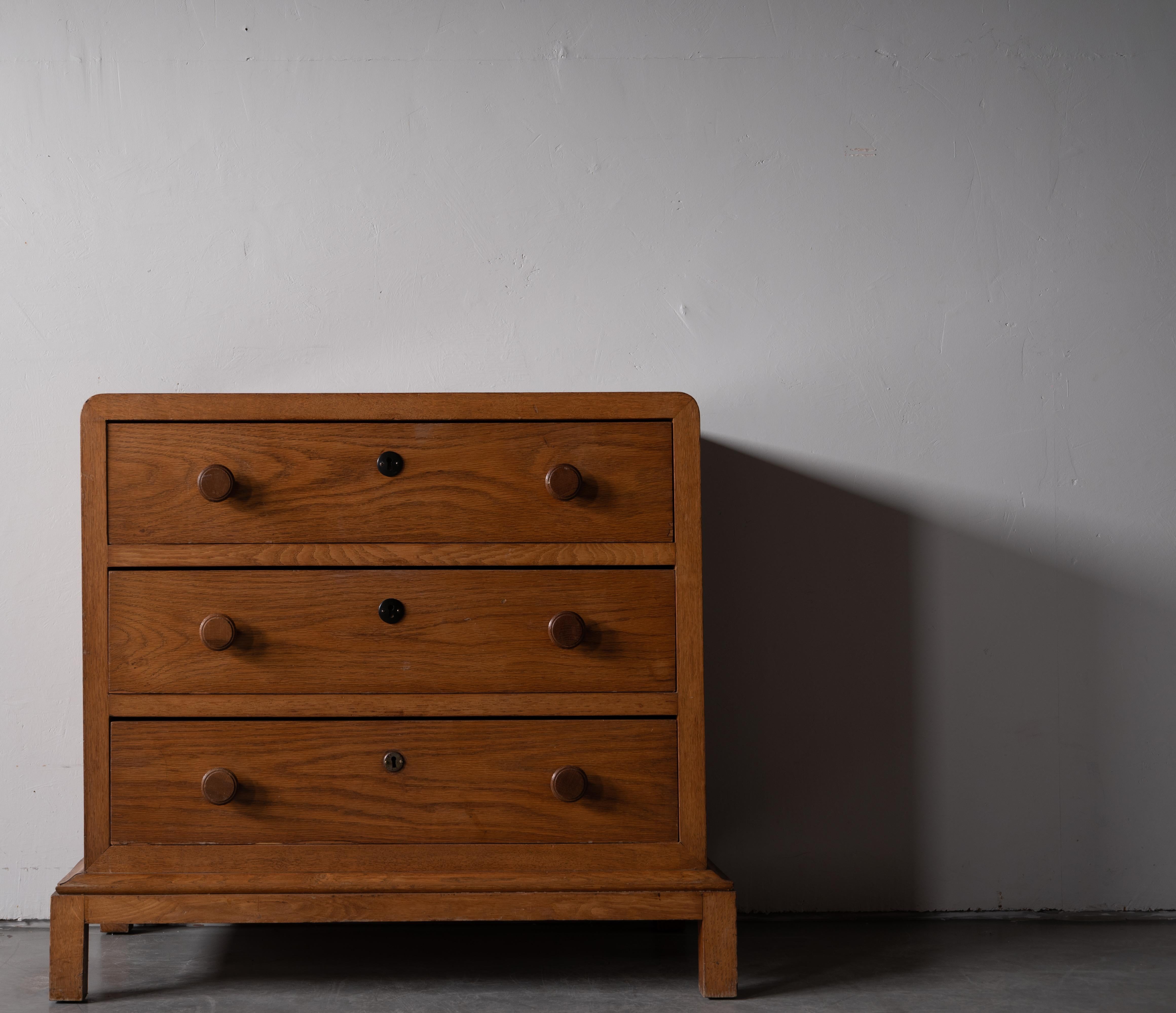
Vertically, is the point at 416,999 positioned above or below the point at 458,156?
below

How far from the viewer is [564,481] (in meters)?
1.47

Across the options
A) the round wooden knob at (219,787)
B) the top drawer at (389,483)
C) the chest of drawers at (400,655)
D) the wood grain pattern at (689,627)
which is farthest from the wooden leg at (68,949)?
the wood grain pattern at (689,627)

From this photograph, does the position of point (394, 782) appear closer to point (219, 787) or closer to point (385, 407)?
point (219, 787)

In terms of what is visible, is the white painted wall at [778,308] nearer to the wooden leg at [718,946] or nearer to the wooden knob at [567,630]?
the wooden leg at [718,946]

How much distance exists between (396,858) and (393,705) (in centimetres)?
23

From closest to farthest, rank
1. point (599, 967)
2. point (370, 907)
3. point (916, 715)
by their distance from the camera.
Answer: point (370, 907), point (599, 967), point (916, 715)

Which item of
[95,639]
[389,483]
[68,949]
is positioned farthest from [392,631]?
[68,949]

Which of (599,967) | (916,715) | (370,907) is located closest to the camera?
(370,907)

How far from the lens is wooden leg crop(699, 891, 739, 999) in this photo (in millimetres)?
1479

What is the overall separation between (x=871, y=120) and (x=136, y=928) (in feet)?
7.34

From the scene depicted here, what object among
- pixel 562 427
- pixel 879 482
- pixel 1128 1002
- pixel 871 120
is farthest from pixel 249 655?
pixel 871 120

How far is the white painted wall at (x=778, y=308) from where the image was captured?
1982 millimetres

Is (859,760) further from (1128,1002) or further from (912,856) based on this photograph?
(1128,1002)

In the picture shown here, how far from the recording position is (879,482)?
2016 mm
